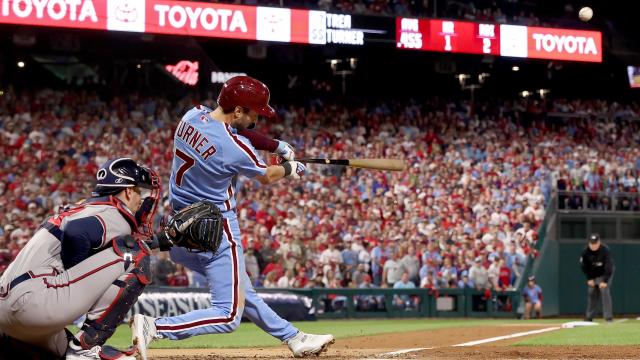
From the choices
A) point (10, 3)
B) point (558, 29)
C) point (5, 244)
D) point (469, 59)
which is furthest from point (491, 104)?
point (5, 244)

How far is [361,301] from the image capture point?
17.0 meters

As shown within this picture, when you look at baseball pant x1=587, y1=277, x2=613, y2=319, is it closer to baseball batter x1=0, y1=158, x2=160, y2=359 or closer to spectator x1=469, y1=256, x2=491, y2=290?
spectator x1=469, y1=256, x2=491, y2=290

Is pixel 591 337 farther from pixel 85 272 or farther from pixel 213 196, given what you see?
pixel 85 272

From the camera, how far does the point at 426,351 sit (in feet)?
25.1

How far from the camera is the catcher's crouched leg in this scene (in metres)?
5.04

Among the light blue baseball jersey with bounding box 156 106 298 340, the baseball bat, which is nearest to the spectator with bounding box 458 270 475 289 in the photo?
the baseball bat

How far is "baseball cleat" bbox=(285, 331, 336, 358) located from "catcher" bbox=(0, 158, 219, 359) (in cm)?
135

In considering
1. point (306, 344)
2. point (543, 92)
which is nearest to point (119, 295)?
point (306, 344)

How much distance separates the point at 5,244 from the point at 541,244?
1099 cm

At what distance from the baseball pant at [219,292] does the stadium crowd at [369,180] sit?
8.87 metres

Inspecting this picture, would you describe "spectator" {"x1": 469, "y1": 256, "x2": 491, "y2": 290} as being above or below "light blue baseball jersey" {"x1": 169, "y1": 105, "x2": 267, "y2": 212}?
below

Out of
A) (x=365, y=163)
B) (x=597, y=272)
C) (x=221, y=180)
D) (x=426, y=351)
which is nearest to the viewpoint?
(x=221, y=180)

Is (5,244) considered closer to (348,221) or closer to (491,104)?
(348,221)

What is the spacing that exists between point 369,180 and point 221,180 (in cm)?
1438
